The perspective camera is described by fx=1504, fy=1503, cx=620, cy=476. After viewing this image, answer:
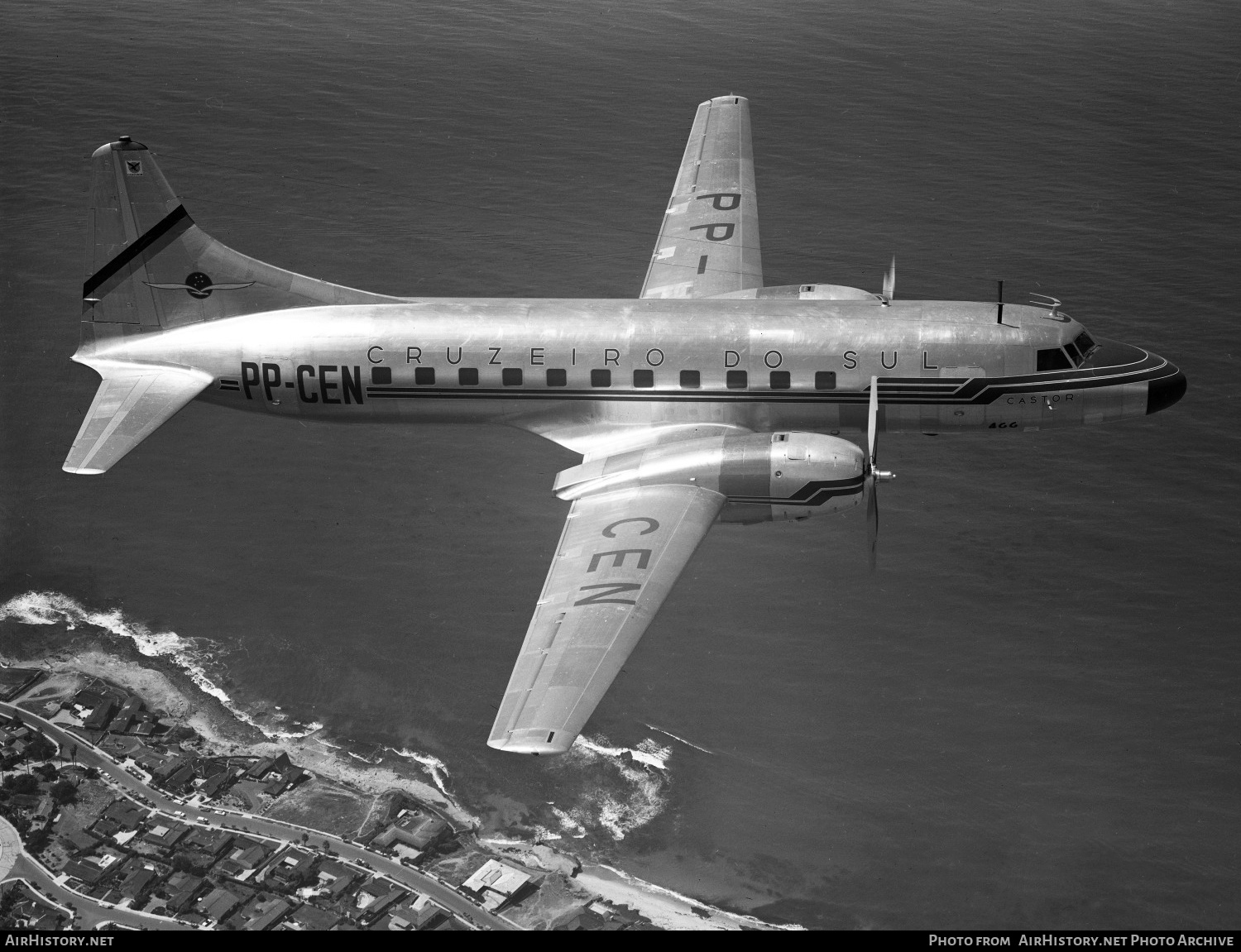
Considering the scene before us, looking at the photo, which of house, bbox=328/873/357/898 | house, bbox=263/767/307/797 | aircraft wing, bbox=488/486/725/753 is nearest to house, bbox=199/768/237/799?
house, bbox=263/767/307/797

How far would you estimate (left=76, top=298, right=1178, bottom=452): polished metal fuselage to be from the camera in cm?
4900

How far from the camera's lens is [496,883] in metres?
52.3

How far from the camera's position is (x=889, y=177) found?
3226 inches

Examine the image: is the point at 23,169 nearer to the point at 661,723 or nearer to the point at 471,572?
the point at 471,572

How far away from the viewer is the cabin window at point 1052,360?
1937 inches

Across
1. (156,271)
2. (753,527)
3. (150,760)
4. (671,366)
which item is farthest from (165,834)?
(753,527)

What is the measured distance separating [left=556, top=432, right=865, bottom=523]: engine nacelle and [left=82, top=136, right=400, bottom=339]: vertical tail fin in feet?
39.1

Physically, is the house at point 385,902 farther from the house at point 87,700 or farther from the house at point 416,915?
the house at point 87,700

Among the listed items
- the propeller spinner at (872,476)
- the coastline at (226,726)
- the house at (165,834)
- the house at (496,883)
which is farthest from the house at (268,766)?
the propeller spinner at (872,476)

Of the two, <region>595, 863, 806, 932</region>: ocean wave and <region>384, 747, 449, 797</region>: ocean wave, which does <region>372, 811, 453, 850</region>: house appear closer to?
<region>384, 747, 449, 797</region>: ocean wave

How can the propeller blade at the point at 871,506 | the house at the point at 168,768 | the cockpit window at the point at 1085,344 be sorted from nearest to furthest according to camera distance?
the propeller blade at the point at 871,506 → the cockpit window at the point at 1085,344 → the house at the point at 168,768

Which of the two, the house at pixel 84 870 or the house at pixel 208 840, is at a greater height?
the house at pixel 208 840

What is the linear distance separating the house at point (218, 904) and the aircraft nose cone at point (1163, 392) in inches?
1375
